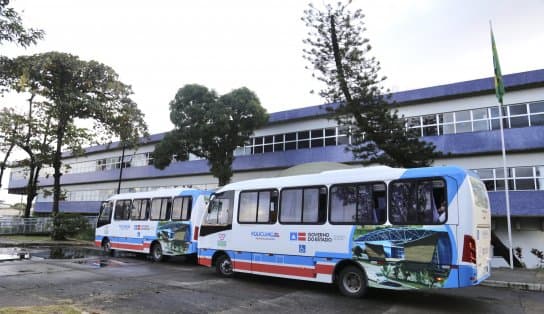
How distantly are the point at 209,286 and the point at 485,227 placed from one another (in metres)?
6.87

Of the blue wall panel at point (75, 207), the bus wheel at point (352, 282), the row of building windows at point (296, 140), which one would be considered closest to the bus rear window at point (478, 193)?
the bus wheel at point (352, 282)

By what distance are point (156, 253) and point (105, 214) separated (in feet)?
17.0

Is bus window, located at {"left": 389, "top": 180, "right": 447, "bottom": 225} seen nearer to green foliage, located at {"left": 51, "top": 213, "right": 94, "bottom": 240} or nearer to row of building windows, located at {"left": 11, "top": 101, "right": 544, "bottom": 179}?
row of building windows, located at {"left": 11, "top": 101, "right": 544, "bottom": 179}

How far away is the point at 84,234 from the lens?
29.7 metres

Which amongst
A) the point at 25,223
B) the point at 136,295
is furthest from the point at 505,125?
the point at 25,223

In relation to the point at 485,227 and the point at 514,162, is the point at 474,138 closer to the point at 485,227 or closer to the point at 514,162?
the point at 514,162

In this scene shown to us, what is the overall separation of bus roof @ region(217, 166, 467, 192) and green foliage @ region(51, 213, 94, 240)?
19.5 metres

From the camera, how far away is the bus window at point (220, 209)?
1277cm

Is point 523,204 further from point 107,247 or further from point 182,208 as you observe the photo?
point 107,247

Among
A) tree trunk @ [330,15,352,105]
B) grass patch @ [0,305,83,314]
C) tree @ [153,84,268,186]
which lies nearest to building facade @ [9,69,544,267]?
tree trunk @ [330,15,352,105]

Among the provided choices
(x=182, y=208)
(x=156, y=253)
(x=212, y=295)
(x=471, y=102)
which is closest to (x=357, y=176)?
(x=212, y=295)

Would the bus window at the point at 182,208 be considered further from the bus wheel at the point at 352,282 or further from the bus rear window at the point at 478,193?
the bus rear window at the point at 478,193

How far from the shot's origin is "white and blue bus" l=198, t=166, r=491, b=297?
8.33 metres

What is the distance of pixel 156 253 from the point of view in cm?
1723
